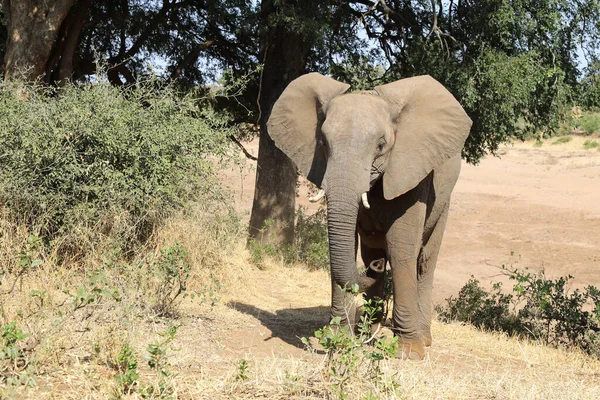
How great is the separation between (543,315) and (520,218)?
1726 centimetres

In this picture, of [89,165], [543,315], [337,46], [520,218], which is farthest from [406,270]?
[520,218]

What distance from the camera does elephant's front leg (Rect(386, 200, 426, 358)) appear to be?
276 inches

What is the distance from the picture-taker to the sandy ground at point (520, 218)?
19438 millimetres

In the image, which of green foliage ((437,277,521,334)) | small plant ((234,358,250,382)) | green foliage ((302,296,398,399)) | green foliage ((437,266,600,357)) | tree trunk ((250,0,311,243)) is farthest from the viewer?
tree trunk ((250,0,311,243))

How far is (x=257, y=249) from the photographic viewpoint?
39.7 ft

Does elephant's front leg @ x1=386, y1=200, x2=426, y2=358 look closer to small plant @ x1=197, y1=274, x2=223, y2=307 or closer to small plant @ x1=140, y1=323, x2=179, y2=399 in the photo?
small plant @ x1=197, y1=274, x2=223, y2=307

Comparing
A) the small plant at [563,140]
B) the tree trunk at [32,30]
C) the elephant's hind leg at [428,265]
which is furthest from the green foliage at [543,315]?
the small plant at [563,140]

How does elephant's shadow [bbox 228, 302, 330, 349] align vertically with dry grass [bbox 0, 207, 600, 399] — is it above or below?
below

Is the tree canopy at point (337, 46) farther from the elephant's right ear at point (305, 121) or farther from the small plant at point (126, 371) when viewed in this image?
the small plant at point (126, 371)

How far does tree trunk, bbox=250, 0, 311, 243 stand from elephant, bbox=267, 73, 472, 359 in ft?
17.5

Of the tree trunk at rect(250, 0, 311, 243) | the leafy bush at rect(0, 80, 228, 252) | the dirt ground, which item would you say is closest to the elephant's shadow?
the dirt ground

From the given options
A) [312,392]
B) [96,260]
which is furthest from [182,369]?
[96,260]

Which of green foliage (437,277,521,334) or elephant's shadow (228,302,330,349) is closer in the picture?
elephant's shadow (228,302,330,349)

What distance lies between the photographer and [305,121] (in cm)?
726
